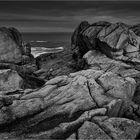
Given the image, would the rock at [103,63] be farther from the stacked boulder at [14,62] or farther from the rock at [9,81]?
the rock at [9,81]

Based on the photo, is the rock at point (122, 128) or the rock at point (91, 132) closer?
the rock at point (91, 132)

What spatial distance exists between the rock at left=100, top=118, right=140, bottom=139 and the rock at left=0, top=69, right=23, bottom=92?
18205 millimetres

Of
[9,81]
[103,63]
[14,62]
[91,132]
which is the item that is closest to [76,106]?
[91,132]

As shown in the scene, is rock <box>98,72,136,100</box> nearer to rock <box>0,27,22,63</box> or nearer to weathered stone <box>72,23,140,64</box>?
weathered stone <box>72,23,140,64</box>

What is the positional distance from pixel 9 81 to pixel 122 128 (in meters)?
20.5

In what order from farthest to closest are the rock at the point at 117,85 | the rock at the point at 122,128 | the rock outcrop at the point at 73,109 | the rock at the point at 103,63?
the rock at the point at 103,63 → the rock at the point at 117,85 → the rock outcrop at the point at 73,109 → the rock at the point at 122,128

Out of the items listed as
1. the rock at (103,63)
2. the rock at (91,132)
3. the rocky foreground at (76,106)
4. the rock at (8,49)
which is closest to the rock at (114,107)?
the rocky foreground at (76,106)

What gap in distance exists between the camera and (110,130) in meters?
21.2

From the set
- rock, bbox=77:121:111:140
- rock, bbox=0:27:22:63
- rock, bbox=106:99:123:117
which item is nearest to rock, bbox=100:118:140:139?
rock, bbox=77:121:111:140

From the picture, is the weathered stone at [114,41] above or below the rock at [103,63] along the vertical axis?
above

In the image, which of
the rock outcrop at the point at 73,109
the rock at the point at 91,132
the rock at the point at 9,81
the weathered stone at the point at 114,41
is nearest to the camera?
the rock at the point at 91,132

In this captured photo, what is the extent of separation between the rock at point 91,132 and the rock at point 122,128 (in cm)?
70

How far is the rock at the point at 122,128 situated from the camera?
20.9 metres

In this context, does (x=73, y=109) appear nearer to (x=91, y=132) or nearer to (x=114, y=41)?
(x=91, y=132)
